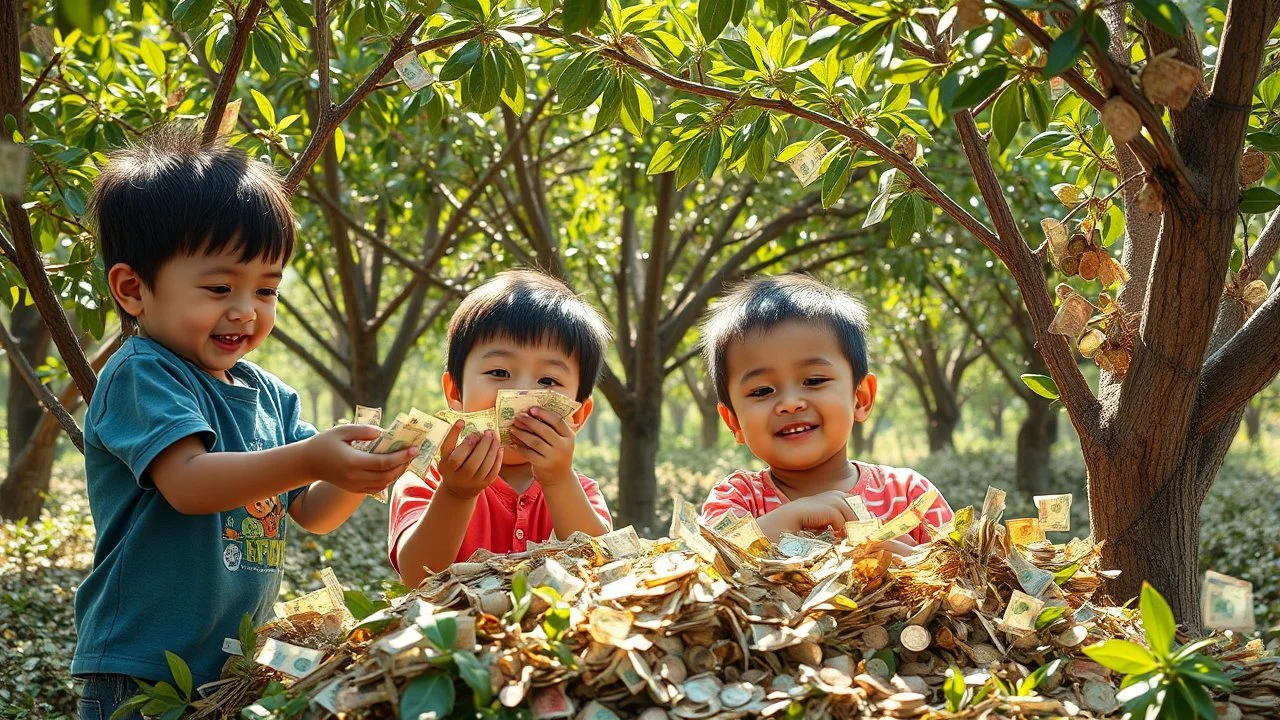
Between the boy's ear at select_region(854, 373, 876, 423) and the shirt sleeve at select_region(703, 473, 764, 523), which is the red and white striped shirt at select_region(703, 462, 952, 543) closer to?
the shirt sleeve at select_region(703, 473, 764, 523)

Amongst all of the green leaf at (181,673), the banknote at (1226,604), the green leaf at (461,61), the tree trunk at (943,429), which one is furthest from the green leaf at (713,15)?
the tree trunk at (943,429)

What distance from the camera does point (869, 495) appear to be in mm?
2623

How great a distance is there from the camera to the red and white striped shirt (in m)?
2.56

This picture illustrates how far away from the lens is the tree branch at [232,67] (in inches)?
87.4

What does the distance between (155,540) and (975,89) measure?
1.61 m

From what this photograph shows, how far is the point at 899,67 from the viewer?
Answer: 5.23 feet

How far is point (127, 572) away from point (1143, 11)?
1872 mm

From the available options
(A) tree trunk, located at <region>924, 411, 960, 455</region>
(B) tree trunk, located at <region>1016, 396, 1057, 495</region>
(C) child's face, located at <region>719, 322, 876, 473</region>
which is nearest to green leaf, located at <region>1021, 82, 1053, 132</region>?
(C) child's face, located at <region>719, 322, 876, 473</region>

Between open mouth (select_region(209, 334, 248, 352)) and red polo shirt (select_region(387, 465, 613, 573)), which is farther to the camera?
red polo shirt (select_region(387, 465, 613, 573))

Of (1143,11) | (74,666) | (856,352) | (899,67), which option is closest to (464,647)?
(74,666)

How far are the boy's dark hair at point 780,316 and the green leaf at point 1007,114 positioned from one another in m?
0.90

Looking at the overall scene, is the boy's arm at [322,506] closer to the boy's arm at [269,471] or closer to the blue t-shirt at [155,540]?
the blue t-shirt at [155,540]

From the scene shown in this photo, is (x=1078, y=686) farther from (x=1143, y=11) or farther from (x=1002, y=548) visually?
(x=1143, y=11)

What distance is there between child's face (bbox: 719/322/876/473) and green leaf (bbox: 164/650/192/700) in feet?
4.39
